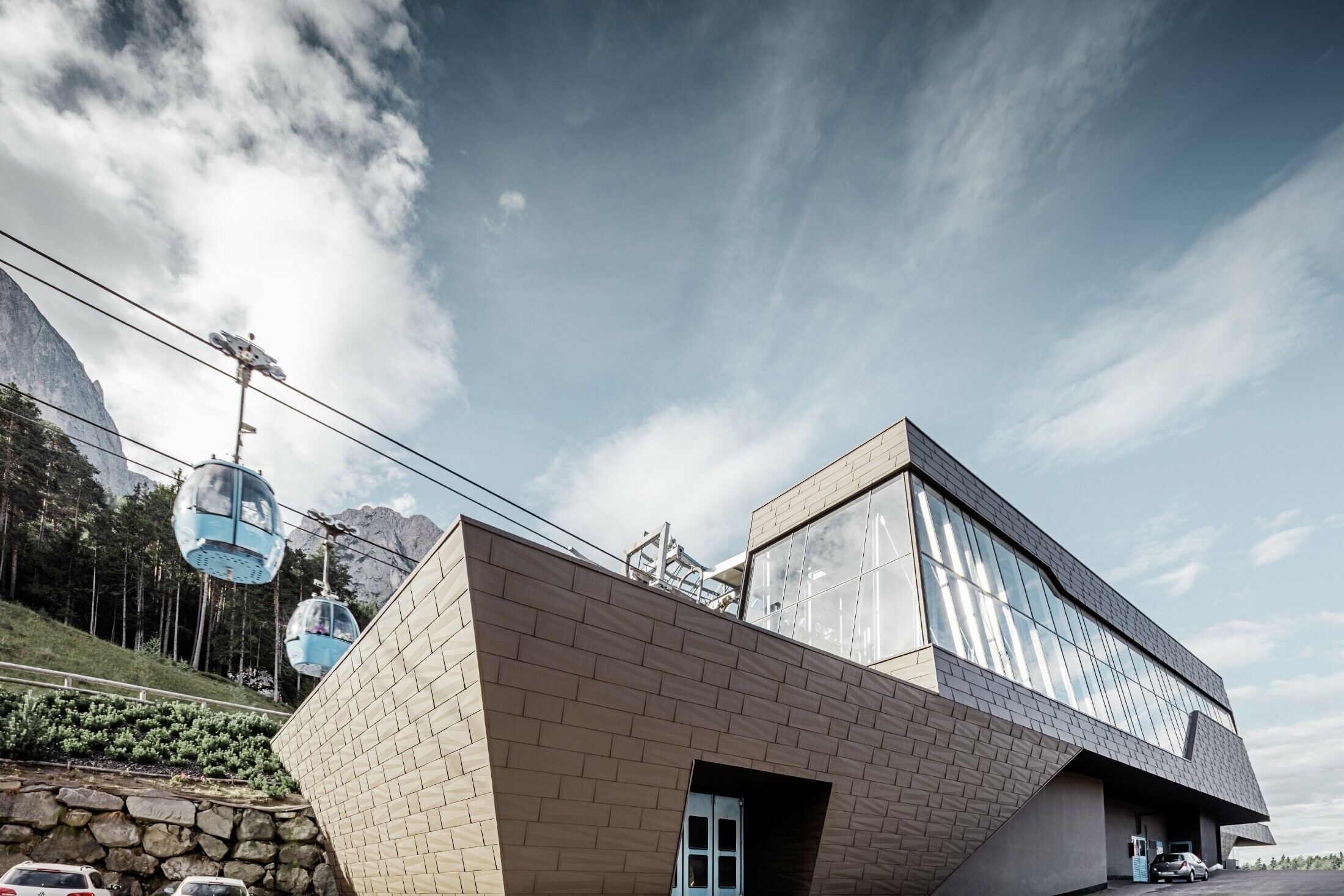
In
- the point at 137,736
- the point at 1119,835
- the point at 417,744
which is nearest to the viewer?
the point at 417,744

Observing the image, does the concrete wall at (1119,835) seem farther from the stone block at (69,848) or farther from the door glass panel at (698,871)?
the stone block at (69,848)

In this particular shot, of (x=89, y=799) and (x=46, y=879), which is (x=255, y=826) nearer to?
(x=89, y=799)

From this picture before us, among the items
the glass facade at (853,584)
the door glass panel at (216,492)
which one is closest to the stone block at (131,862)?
the door glass panel at (216,492)

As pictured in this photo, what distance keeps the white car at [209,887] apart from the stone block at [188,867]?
294cm

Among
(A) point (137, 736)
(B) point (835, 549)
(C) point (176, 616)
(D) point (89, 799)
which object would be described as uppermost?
(B) point (835, 549)

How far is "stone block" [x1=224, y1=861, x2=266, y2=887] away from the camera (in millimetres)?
14109

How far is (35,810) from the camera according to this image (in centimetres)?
1282

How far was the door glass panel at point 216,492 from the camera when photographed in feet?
28.2

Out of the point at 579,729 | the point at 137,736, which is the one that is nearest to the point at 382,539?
the point at 137,736

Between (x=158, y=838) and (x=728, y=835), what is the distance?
11.0 m

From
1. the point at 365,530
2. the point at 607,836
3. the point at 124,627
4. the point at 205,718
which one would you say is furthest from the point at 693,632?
the point at 365,530

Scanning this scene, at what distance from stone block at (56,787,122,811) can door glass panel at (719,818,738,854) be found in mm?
11539

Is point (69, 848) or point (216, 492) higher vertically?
point (216, 492)

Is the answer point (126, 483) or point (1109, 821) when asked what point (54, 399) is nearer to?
point (126, 483)
